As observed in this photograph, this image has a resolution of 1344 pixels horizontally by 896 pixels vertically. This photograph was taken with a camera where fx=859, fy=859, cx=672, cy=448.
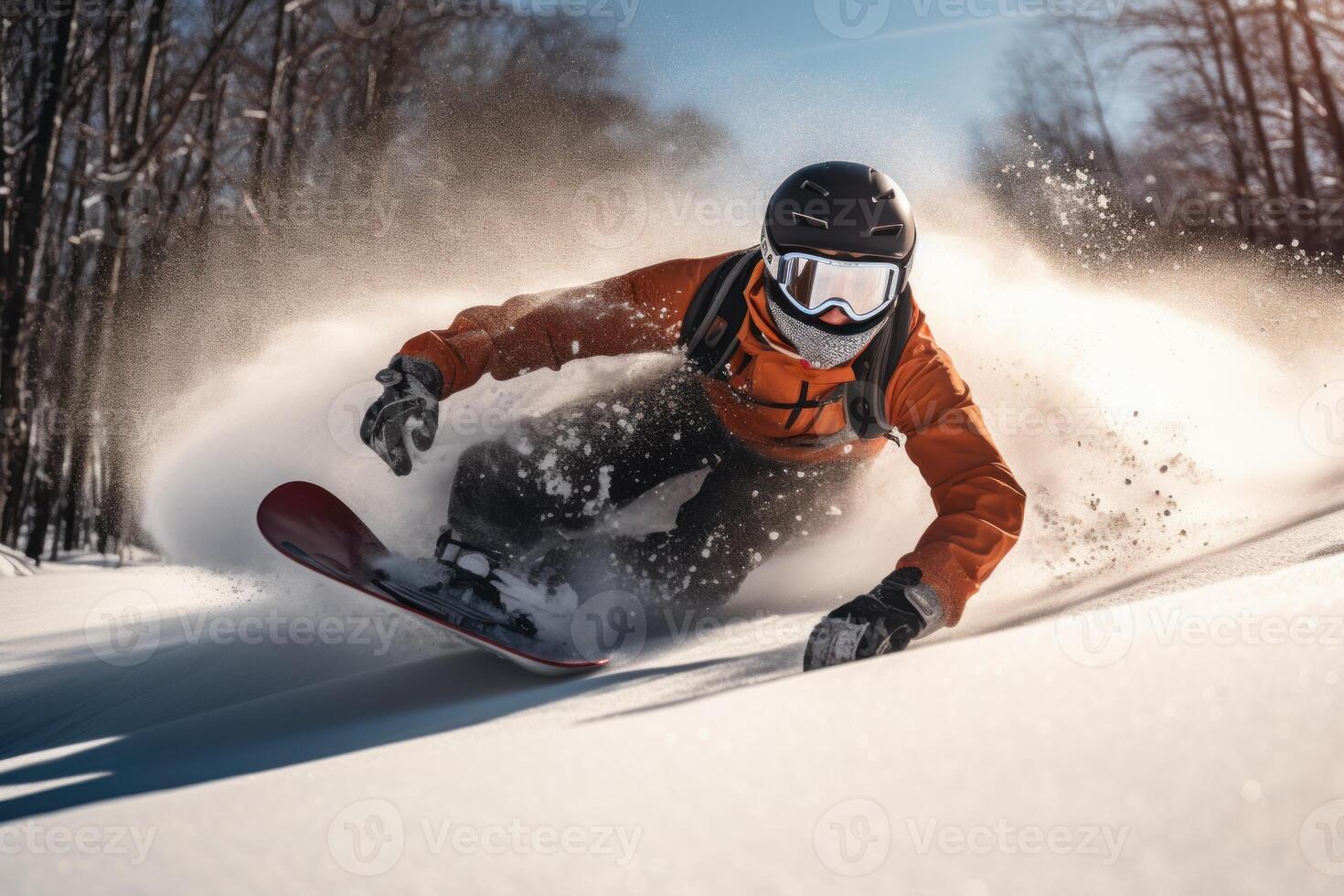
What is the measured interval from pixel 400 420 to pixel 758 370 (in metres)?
1.34

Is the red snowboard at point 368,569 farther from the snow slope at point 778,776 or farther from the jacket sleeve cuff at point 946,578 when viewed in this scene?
the jacket sleeve cuff at point 946,578

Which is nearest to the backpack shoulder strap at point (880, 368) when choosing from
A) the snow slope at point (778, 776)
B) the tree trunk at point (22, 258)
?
the snow slope at point (778, 776)

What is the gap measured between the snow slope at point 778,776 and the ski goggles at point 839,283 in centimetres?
127

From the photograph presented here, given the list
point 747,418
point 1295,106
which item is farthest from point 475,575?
point 1295,106

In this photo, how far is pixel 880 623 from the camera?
7.77ft

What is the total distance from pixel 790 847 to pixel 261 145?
1143 centimetres

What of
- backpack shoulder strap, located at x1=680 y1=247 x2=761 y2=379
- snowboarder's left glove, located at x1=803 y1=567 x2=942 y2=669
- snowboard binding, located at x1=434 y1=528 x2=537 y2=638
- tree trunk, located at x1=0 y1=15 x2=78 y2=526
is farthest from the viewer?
tree trunk, located at x1=0 y1=15 x2=78 y2=526

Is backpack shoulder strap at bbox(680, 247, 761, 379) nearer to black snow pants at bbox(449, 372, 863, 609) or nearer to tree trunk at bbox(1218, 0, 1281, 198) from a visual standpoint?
black snow pants at bbox(449, 372, 863, 609)

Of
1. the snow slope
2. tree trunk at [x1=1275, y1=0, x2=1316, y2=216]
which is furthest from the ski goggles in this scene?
tree trunk at [x1=1275, y1=0, x2=1316, y2=216]

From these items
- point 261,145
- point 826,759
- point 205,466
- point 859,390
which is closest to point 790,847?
point 826,759

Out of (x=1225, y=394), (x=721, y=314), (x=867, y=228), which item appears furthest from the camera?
(x=1225, y=394)

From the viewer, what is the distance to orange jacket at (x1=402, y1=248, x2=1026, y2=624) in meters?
2.81

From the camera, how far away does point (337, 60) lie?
1384 centimetres

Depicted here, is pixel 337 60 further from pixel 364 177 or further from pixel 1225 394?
pixel 1225 394
